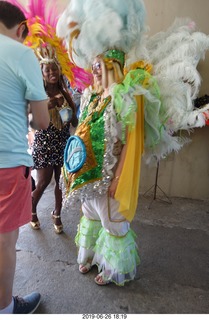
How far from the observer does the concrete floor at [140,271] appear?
1646 millimetres

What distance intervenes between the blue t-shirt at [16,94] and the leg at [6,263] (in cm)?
36

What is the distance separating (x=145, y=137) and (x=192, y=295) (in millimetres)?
1106

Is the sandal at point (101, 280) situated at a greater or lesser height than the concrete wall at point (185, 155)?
lesser

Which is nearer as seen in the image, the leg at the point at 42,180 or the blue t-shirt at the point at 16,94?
the blue t-shirt at the point at 16,94

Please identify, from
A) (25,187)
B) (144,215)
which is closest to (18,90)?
(25,187)

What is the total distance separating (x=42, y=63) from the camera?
2029mm

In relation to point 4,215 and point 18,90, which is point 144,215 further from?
point 18,90

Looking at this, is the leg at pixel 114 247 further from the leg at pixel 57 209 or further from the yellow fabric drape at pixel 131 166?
the leg at pixel 57 209

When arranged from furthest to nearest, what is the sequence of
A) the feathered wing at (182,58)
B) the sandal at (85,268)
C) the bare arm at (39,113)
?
the feathered wing at (182,58) → the sandal at (85,268) → the bare arm at (39,113)

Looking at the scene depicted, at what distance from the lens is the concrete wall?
108 inches

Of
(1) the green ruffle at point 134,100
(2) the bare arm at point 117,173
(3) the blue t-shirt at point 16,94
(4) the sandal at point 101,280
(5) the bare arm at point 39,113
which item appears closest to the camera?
(3) the blue t-shirt at point 16,94

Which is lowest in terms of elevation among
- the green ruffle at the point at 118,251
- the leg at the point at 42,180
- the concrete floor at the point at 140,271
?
the concrete floor at the point at 140,271

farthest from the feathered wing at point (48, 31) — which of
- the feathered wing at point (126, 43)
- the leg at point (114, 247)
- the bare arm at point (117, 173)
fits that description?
the leg at point (114, 247)

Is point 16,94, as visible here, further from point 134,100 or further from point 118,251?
point 118,251
